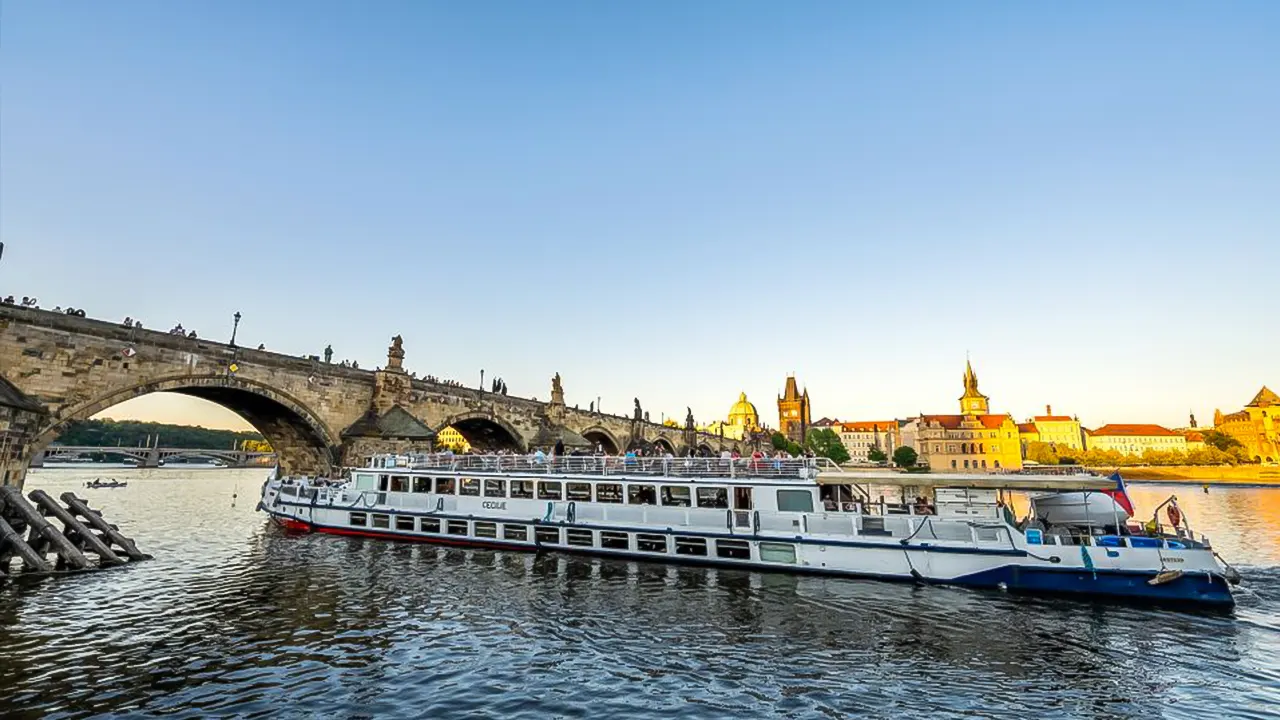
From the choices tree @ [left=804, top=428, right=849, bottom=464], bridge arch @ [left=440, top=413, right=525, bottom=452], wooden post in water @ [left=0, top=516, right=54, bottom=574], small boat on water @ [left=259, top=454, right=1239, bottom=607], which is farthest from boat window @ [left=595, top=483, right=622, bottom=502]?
tree @ [left=804, top=428, right=849, bottom=464]

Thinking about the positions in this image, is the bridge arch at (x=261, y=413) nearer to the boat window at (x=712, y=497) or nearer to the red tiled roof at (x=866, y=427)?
the boat window at (x=712, y=497)

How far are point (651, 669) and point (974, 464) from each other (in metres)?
150

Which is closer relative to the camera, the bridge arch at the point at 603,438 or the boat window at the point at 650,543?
the boat window at the point at 650,543

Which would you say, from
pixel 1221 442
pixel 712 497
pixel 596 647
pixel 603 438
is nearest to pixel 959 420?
pixel 1221 442

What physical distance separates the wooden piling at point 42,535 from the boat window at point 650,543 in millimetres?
19581

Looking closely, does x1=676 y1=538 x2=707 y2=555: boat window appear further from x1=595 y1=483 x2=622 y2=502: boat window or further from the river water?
x1=595 y1=483 x2=622 y2=502: boat window

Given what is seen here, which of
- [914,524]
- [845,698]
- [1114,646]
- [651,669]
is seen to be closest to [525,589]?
[651,669]

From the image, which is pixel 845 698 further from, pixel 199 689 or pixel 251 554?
pixel 251 554

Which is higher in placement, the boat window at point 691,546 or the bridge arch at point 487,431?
the bridge arch at point 487,431

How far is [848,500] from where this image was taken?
23062 mm

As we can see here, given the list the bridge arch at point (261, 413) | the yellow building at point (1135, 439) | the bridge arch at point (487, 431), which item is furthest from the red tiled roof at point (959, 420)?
the bridge arch at point (261, 413)

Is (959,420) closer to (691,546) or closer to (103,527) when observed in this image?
(691,546)

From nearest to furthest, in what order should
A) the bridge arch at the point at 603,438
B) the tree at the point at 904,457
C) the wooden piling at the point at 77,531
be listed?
the wooden piling at the point at 77,531 < the bridge arch at the point at 603,438 < the tree at the point at 904,457

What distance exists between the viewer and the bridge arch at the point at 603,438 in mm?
72875
